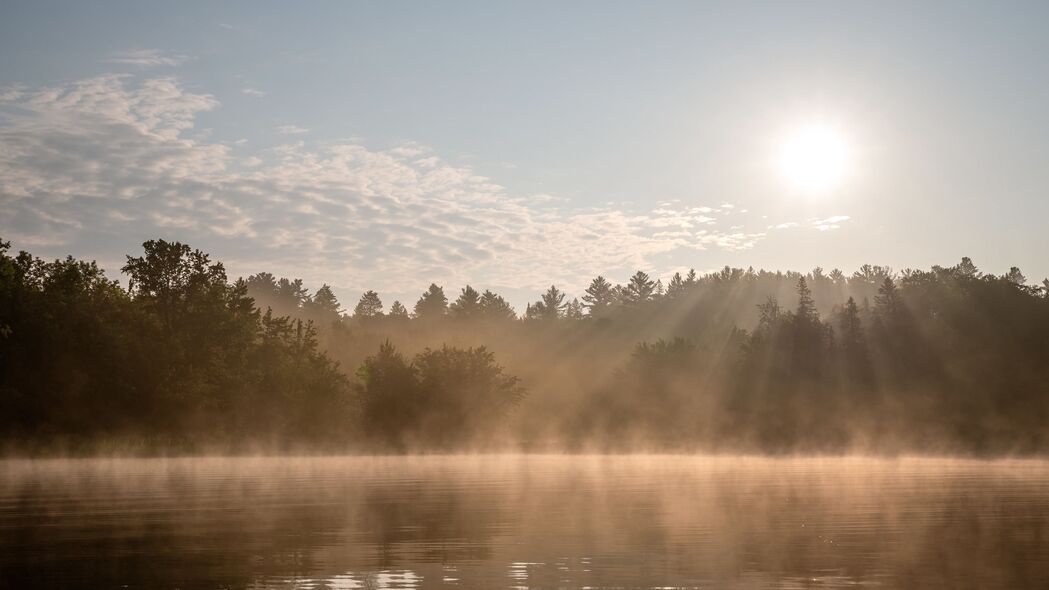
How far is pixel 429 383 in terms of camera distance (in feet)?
447

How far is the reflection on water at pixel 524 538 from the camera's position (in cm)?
1933

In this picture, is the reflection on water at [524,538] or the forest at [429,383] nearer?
the reflection on water at [524,538]

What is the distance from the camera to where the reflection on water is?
19.3 m

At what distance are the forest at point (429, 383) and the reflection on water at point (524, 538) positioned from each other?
61081 mm

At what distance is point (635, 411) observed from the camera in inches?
6801

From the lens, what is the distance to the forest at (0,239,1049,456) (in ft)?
342

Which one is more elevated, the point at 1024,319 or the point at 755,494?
the point at 1024,319

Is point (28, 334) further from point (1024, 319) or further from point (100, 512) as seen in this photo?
point (1024, 319)

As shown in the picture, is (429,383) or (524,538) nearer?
(524,538)

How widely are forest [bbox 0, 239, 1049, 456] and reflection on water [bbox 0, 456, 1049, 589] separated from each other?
2405 inches

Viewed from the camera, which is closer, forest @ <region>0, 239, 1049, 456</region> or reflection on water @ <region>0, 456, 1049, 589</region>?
reflection on water @ <region>0, 456, 1049, 589</region>

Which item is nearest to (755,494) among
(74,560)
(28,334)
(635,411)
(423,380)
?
(74,560)

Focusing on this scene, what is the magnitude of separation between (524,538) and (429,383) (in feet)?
364

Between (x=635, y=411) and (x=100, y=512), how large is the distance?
468ft
